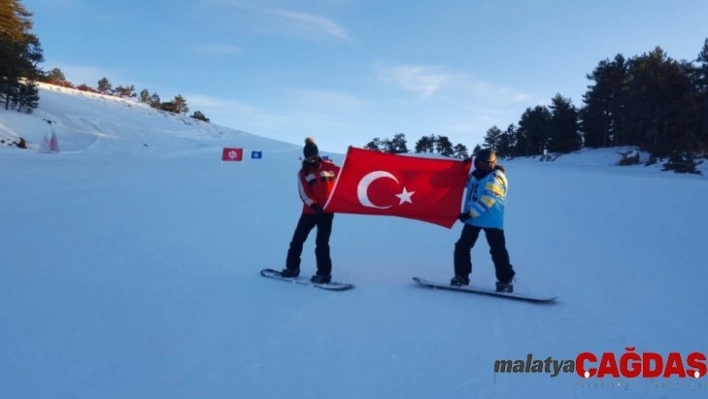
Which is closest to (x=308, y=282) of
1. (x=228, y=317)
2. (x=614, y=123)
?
(x=228, y=317)

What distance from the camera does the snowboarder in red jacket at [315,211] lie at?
6109 millimetres

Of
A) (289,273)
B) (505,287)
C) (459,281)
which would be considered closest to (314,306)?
(289,273)

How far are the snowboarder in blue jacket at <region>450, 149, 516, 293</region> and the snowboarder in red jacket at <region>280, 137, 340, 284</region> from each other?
5.54 ft

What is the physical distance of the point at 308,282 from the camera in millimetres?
6027

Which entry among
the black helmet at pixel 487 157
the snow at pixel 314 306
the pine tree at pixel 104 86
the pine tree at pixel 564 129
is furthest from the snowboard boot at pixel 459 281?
the pine tree at pixel 104 86

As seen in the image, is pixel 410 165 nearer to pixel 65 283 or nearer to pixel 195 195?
pixel 65 283

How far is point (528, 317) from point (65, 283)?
5135mm

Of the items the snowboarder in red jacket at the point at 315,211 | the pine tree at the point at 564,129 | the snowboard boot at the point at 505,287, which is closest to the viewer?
the snowboard boot at the point at 505,287

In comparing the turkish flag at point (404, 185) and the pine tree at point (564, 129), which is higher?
the pine tree at point (564, 129)

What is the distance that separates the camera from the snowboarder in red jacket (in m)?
6.11

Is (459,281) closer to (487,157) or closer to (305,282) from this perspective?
(487,157)

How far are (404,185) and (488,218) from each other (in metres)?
1.34

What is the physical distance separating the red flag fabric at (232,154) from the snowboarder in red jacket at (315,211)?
2361 centimetres

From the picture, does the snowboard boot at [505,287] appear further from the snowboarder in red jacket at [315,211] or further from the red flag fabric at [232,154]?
the red flag fabric at [232,154]
